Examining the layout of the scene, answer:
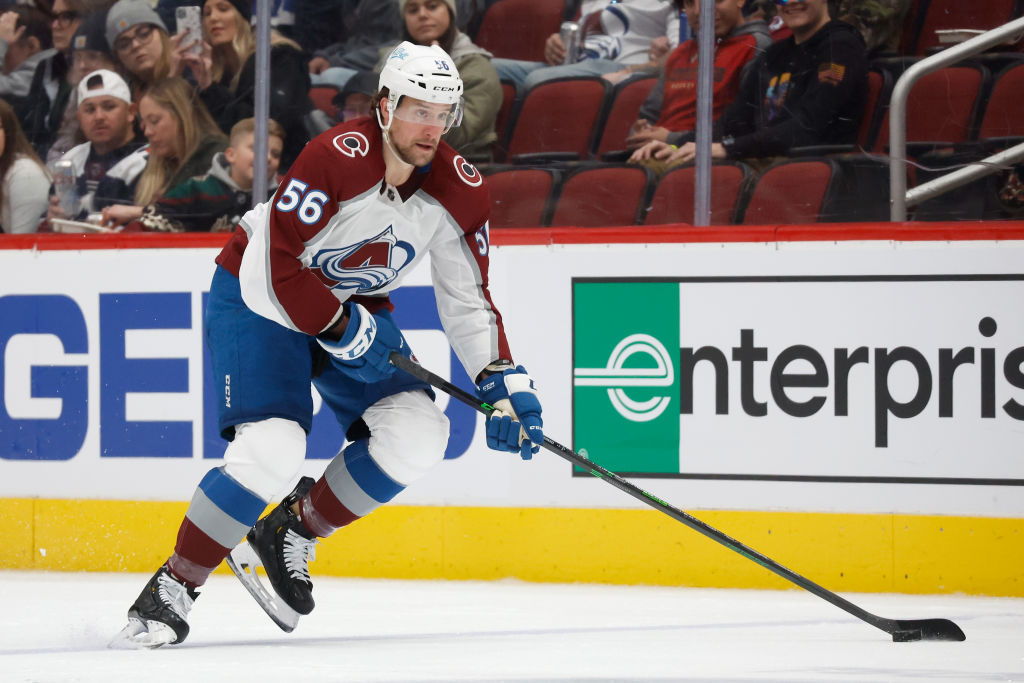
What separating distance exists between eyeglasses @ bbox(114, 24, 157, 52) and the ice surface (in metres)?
1.68

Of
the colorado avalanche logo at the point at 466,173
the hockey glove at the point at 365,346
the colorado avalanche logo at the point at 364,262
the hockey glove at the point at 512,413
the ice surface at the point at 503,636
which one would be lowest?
the ice surface at the point at 503,636

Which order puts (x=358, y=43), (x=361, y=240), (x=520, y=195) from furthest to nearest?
(x=358, y=43) → (x=520, y=195) → (x=361, y=240)

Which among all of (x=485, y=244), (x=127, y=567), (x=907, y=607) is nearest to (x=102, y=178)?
(x=127, y=567)

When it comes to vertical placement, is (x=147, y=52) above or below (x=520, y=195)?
above

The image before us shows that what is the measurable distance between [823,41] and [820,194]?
435 mm

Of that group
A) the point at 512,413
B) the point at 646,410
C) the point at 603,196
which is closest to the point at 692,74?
the point at 603,196

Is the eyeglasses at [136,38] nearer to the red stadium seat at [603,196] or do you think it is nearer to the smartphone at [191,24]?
the smartphone at [191,24]

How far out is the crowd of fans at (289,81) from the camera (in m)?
3.67

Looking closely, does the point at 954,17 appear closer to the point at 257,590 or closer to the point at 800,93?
the point at 800,93

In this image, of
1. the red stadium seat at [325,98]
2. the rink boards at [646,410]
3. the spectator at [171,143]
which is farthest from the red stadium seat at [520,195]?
the spectator at [171,143]

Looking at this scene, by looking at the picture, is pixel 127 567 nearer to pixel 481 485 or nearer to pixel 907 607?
pixel 481 485

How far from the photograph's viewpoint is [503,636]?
9.39ft

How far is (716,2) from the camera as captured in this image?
12.1ft

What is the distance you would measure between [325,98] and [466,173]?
141cm
